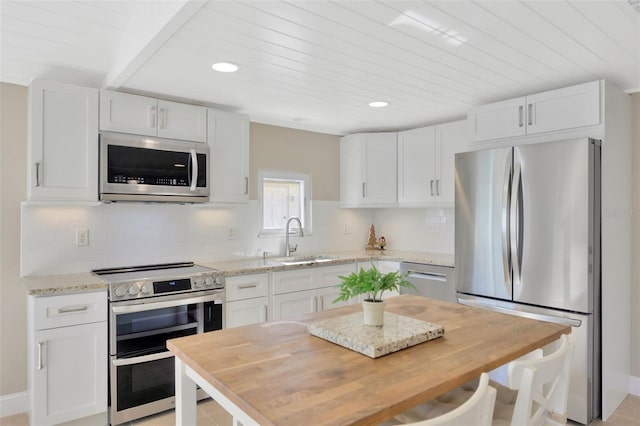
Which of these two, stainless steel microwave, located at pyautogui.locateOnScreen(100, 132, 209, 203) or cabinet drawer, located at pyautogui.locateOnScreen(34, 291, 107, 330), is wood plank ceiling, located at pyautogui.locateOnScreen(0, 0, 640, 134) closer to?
stainless steel microwave, located at pyautogui.locateOnScreen(100, 132, 209, 203)

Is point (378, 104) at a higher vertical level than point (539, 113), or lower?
higher

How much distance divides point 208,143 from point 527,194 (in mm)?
2402

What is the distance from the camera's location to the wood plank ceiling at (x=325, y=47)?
1835mm

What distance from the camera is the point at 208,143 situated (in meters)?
3.28

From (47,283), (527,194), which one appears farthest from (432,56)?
(47,283)

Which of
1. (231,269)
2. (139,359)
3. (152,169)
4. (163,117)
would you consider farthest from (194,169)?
(139,359)

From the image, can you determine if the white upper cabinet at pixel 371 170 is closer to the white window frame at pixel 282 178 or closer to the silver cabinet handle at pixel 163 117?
the white window frame at pixel 282 178

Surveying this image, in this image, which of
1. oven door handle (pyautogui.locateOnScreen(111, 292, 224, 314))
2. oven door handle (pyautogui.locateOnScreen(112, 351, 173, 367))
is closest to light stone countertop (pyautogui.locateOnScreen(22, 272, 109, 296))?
oven door handle (pyautogui.locateOnScreen(111, 292, 224, 314))

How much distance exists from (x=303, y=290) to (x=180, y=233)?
3.78 feet

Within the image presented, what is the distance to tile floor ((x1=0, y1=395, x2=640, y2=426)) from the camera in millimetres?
2656

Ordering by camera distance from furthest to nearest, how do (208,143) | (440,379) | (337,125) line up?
(337,125), (208,143), (440,379)

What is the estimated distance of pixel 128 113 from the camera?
2891mm

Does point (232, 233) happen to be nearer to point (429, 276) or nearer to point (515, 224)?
point (429, 276)

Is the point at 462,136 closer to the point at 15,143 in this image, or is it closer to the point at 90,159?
the point at 90,159
